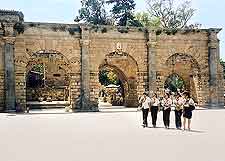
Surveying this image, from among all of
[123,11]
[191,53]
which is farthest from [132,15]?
[191,53]

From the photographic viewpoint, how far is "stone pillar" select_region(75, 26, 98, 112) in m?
26.8

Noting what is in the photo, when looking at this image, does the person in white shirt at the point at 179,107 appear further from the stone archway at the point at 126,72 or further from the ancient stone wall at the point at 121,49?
the stone archway at the point at 126,72

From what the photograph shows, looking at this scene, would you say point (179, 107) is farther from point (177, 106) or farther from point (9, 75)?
point (9, 75)

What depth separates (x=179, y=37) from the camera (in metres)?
29.3

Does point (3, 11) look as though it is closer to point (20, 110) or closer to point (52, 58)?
point (52, 58)

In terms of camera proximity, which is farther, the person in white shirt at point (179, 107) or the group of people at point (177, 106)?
the person in white shirt at point (179, 107)

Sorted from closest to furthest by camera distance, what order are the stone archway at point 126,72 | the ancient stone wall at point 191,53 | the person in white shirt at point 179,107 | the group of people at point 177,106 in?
the group of people at point 177,106 → the person in white shirt at point 179,107 → the ancient stone wall at point 191,53 → the stone archway at point 126,72

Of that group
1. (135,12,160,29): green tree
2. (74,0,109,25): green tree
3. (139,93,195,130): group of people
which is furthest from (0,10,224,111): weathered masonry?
(74,0,109,25): green tree

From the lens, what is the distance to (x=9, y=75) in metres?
25.5

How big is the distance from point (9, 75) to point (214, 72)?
13.7 meters

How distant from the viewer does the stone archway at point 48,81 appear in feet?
132

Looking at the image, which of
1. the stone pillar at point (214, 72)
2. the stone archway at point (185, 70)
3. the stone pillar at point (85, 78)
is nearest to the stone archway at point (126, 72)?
the stone archway at point (185, 70)

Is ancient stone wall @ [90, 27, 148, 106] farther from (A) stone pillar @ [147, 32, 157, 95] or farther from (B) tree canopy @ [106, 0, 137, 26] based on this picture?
(B) tree canopy @ [106, 0, 137, 26]

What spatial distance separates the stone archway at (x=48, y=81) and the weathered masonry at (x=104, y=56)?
944 centimetres
